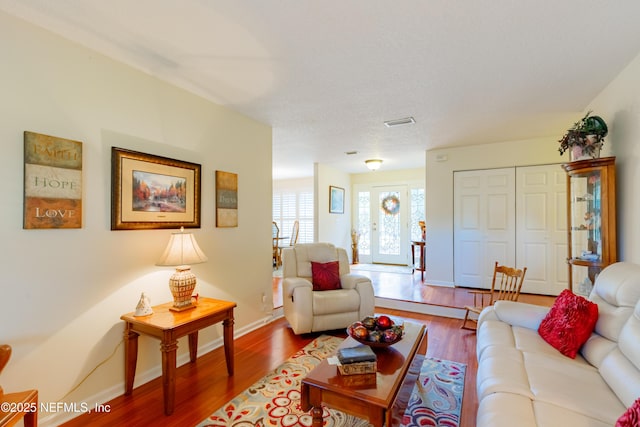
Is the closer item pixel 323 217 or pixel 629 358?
pixel 629 358

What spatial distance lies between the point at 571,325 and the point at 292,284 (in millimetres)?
2325

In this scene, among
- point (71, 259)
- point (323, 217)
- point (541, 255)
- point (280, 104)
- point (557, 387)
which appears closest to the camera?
point (557, 387)

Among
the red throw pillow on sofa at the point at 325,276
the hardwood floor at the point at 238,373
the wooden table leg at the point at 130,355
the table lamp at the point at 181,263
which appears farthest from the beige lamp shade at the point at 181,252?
the red throw pillow on sofa at the point at 325,276

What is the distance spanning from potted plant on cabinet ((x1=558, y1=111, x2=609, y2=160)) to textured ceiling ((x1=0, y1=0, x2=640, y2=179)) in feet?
1.03

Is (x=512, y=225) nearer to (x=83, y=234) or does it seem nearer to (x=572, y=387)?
(x=572, y=387)

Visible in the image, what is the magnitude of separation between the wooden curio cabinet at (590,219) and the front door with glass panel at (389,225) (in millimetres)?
4055

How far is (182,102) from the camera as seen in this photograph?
2.64 meters

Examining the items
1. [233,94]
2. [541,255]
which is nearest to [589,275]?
[541,255]

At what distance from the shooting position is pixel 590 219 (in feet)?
9.07

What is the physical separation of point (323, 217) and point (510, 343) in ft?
15.2

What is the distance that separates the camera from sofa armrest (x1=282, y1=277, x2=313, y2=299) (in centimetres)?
320

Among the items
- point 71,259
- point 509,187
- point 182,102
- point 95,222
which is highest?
point 182,102

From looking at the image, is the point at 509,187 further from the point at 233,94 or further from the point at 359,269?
the point at 233,94

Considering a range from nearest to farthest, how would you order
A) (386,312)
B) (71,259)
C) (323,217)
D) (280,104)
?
(71,259), (280,104), (386,312), (323,217)
